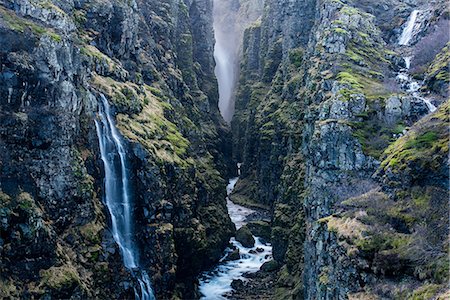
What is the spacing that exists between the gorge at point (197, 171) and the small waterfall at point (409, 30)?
1.14 feet

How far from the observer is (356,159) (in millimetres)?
50312

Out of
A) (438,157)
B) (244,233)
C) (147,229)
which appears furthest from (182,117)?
(438,157)

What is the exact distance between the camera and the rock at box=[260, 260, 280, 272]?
2901 inches

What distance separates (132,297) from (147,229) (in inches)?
344

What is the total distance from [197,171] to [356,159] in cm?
3760

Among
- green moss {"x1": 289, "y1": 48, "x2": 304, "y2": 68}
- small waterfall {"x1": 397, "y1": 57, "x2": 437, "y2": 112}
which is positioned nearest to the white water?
small waterfall {"x1": 397, "y1": 57, "x2": 437, "y2": 112}

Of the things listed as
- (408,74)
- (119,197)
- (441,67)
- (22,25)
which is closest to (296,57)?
(408,74)

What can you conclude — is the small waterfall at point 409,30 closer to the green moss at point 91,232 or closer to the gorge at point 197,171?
the gorge at point 197,171

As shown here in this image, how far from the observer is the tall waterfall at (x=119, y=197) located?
57.2m

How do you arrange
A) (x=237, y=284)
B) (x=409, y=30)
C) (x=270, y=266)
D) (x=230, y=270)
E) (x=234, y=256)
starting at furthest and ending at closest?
(x=409, y=30), (x=234, y=256), (x=230, y=270), (x=270, y=266), (x=237, y=284)

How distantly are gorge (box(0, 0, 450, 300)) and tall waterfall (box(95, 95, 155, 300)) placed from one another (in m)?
0.18

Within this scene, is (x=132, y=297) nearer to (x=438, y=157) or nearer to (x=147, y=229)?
(x=147, y=229)

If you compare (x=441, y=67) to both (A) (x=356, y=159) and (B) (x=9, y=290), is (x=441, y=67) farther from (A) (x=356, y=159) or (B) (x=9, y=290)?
(B) (x=9, y=290)

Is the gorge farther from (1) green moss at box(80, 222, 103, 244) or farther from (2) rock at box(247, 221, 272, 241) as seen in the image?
(2) rock at box(247, 221, 272, 241)
